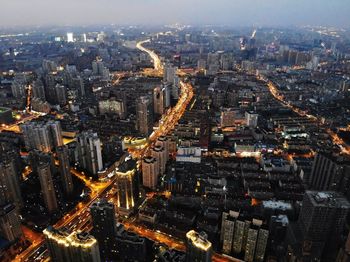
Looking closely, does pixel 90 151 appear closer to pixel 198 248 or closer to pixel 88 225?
pixel 88 225

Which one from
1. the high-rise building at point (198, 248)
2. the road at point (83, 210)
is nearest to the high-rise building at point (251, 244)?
the high-rise building at point (198, 248)

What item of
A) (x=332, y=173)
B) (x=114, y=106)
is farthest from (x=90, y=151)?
(x=332, y=173)

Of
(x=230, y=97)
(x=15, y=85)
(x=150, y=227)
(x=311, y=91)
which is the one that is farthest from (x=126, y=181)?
(x=311, y=91)

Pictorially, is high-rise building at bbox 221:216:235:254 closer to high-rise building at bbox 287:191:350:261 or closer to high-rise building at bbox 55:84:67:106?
high-rise building at bbox 287:191:350:261

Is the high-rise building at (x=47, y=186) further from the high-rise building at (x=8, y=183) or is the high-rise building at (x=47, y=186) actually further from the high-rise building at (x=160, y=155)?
the high-rise building at (x=160, y=155)

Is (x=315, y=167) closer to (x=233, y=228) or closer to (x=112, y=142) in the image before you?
(x=233, y=228)

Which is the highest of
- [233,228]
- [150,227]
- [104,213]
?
[104,213]

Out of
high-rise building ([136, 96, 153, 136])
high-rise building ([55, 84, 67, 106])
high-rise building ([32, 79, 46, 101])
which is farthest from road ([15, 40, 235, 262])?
high-rise building ([32, 79, 46, 101])
